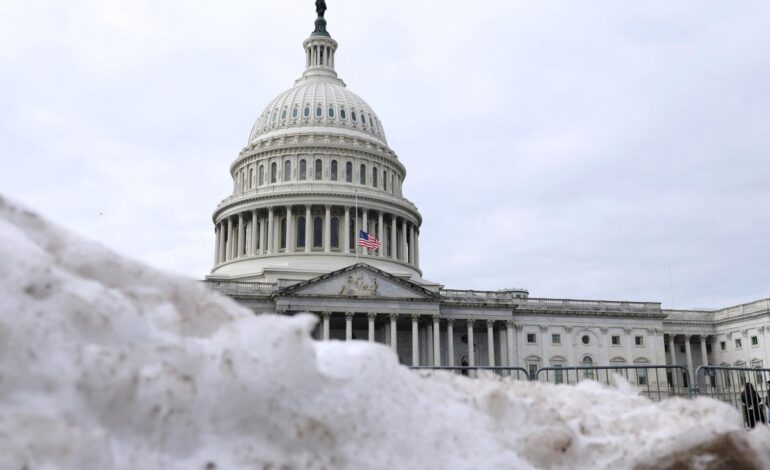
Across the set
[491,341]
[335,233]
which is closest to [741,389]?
[491,341]

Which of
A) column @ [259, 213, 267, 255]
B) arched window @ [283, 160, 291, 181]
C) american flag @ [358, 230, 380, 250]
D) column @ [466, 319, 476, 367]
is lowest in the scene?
column @ [466, 319, 476, 367]

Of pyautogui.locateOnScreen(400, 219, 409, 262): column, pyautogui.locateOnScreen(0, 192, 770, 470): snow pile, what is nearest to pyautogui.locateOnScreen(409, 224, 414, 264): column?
pyautogui.locateOnScreen(400, 219, 409, 262): column

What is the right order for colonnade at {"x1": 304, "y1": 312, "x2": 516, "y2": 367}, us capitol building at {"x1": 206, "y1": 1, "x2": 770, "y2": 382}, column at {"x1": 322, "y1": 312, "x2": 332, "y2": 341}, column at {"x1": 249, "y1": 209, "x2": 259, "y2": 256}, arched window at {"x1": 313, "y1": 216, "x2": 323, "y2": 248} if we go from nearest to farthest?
column at {"x1": 322, "y1": 312, "x2": 332, "y2": 341}, colonnade at {"x1": 304, "y1": 312, "x2": 516, "y2": 367}, us capitol building at {"x1": 206, "y1": 1, "x2": 770, "y2": 382}, arched window at {"x1": 313, "y1": 216, "x2": 323, "y2": 248}, column at {"x1": 249, "y1": 209, "x2": 259, "y2": 256}

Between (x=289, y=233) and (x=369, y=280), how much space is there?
51.0 feet

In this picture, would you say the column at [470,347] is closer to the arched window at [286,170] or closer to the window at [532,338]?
the window at [532,338]

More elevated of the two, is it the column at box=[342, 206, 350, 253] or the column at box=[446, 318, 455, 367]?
the column at box=[342, 206, 350, 253]

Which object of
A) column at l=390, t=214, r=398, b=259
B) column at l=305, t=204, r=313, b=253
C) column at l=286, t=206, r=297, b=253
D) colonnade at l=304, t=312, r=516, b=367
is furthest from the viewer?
column at l=390, t=214, r=398, b=259

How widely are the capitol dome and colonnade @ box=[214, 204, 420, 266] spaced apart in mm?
103

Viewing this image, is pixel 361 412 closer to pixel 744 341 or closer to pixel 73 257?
pixel 73 257

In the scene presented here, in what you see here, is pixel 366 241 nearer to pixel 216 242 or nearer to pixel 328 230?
pixel 328 230

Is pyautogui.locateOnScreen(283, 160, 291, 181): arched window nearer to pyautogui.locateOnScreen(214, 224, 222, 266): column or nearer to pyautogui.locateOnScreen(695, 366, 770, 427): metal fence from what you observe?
pyautogui.locateOnScreen(214, 224, 222, 266): column

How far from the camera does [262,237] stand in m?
74.2

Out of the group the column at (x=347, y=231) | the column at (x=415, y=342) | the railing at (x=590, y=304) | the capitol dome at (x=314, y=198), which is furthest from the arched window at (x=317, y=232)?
the railing at (x=590, y=304)

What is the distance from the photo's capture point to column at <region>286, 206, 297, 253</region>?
234 ft
